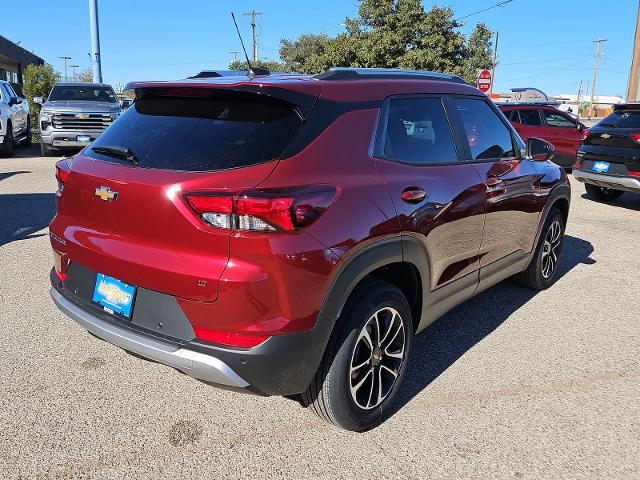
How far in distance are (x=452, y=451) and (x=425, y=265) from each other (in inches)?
37.8

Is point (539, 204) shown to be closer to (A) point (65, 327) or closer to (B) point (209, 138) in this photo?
(B) point (209, 138)

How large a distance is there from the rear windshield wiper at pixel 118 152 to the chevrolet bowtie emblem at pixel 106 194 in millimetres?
179

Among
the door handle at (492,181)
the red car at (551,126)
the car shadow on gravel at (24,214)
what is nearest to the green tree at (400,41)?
the red car at (551,126)

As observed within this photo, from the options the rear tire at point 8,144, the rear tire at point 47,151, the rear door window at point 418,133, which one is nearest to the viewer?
the rear door window at point 418,133

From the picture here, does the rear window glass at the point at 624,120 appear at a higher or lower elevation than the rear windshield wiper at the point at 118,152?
higher

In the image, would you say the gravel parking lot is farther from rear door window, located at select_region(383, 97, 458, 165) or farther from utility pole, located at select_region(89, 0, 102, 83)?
utility pole, located at select_region(89, 0, 102, 83)

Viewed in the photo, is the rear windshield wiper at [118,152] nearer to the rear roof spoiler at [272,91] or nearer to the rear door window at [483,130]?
the rear roof spoiler at [272,91]

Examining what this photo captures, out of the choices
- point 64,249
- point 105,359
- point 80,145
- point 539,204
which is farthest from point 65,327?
point 80,145

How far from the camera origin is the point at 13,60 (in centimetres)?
3681

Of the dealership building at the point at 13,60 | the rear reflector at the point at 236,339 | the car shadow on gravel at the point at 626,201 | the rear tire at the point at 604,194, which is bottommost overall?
the car shadow on gravel at the point at 626,201

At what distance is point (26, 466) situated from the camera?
7.98 feet

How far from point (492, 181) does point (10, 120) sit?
1334cm

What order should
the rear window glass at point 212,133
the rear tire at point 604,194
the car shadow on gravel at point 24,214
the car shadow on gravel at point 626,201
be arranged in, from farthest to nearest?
the rear tire at point 604,194, the car shadow on gravel at point 626,201, the car shadow on gravel at point 24,214, the rear window glass at point 212,133

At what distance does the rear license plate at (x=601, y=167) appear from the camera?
8.80 m
